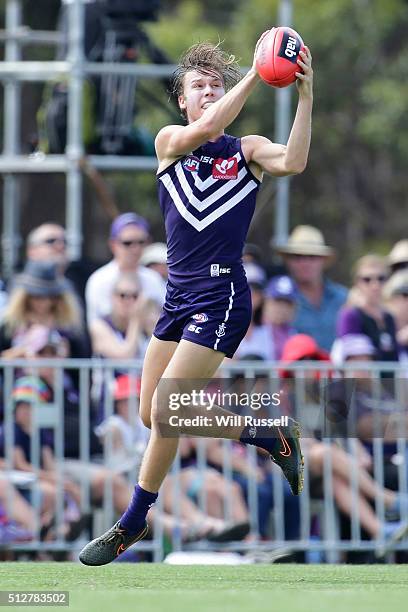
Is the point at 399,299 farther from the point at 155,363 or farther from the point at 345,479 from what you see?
the point at 155,363

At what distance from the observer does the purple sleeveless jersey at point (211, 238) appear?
722cm

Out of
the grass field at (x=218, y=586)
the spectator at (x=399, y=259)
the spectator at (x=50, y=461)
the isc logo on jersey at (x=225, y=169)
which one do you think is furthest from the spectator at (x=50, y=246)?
the isc logo on jersey at (x=225, y=169)

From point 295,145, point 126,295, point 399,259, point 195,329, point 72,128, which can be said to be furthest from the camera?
point 72,128

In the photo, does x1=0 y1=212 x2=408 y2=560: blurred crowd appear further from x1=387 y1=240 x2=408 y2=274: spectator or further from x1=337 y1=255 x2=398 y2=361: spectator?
x1=387 y1=240 x2=408 y2=274: spectator

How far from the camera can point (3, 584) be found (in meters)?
6.86

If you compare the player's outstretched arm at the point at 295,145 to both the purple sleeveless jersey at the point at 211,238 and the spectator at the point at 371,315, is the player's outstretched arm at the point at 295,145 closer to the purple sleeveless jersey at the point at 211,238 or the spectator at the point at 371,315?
the purple sleeveless jersey at the point at 211,238

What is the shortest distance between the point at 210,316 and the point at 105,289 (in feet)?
12.9

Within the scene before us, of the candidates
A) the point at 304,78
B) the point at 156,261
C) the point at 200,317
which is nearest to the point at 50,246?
the point at 156,261

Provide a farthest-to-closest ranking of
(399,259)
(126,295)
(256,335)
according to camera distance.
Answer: (399,259) < (256,335) < (126,295)

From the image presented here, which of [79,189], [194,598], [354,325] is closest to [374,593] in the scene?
[194,598]

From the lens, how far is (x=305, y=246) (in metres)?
12.2

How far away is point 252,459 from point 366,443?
0.83 meters

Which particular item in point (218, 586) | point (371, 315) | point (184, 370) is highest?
point (371, 315)

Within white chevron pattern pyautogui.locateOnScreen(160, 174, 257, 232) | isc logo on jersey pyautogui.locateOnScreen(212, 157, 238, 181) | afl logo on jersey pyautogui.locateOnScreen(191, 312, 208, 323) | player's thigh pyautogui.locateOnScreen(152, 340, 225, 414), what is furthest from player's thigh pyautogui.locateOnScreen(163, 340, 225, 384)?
isc logo on jersey pyautogui.locateOnScreen(212, 157, 238, 181)
